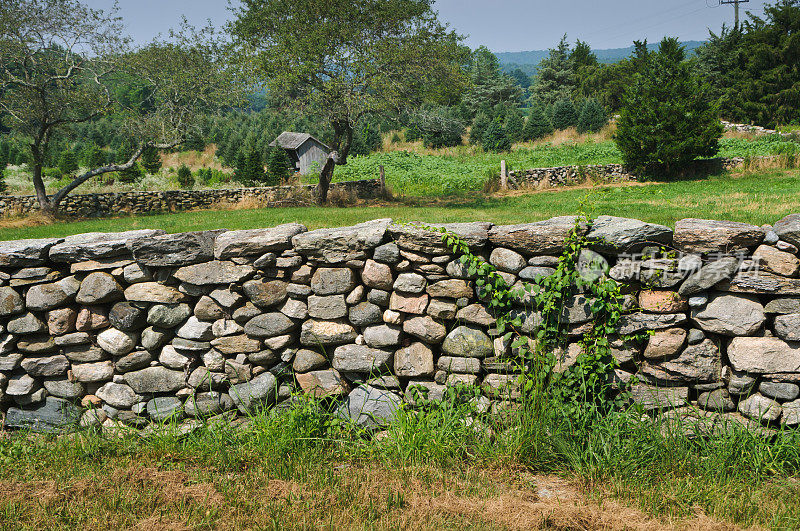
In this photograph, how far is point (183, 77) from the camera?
1797 centimetres

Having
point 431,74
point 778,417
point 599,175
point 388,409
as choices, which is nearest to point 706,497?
point 778,417

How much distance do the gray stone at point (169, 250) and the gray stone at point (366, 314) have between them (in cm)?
134

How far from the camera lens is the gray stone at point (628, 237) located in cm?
356

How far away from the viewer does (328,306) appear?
4086mm

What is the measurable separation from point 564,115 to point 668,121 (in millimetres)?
17331

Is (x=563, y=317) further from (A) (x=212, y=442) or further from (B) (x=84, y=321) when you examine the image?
(B) (x=84, y=321)

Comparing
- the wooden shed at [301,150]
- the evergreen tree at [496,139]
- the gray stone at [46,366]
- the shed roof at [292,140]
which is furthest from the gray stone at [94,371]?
the evergreen tree at [496,139]

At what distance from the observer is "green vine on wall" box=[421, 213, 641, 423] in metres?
3.60

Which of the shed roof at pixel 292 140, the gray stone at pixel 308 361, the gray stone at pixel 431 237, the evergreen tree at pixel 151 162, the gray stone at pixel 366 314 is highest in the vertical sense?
the shed roof at pixel 292 140

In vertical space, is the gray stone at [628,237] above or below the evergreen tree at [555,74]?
below

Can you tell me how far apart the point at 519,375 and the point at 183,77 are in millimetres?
18166

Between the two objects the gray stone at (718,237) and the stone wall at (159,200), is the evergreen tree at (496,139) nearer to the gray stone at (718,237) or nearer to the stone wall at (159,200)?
the stone wall at (159,200)

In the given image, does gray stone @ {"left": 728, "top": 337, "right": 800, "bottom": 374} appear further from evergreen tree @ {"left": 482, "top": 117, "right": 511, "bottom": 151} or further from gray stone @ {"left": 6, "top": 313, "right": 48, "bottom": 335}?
evergreen tree @ {"left": 482, "top": 117, "right": 511, "bottom": 151}

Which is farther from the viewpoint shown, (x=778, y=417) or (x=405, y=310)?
(x=405, y=310)
